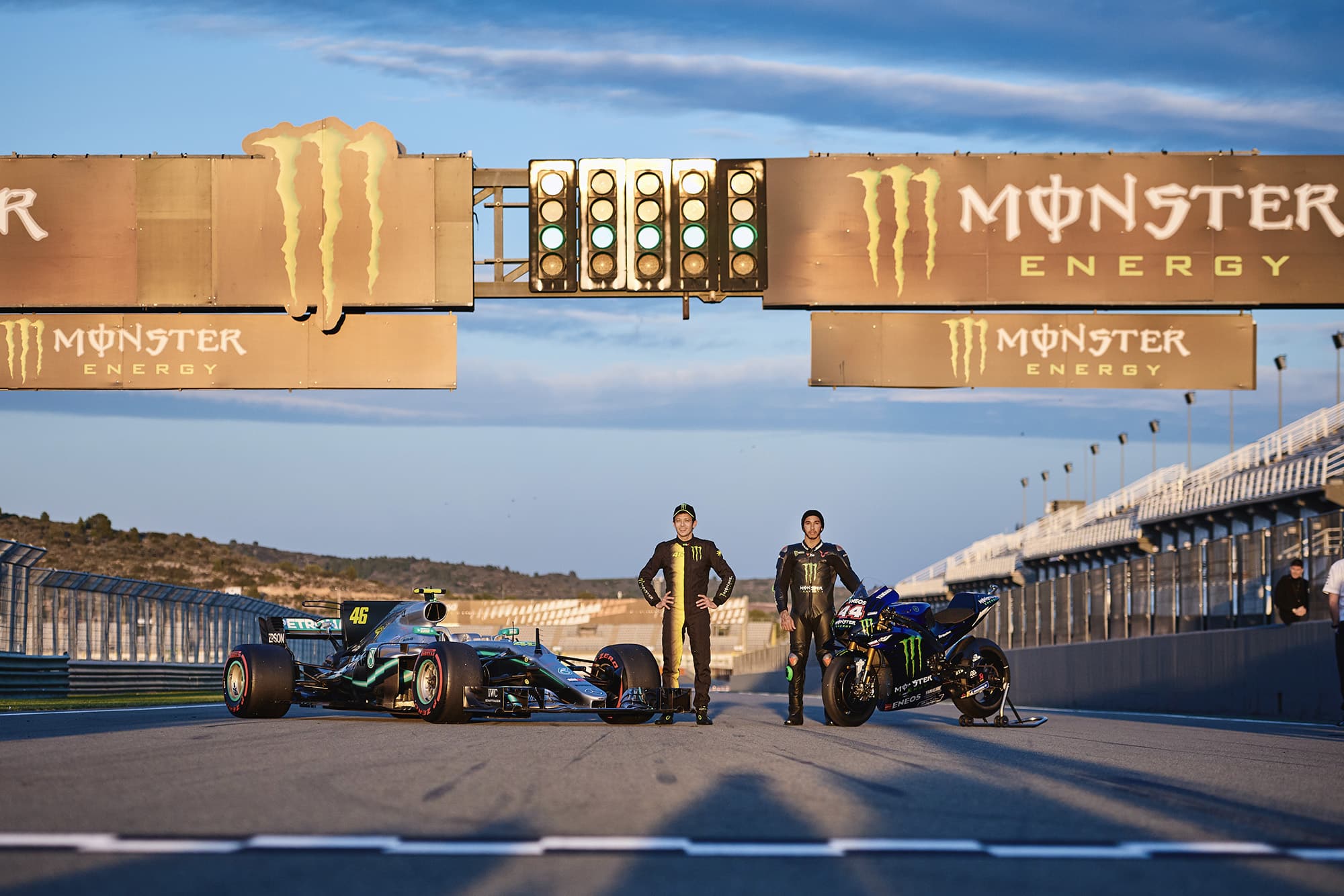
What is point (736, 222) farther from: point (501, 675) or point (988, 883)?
point (988, 883)

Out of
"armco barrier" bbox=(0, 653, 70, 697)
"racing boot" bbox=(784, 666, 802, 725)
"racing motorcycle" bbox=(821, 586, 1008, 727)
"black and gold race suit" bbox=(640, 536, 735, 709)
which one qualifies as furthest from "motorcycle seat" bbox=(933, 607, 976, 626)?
"armco barrier" bbox=(0, 653, 70, 697)

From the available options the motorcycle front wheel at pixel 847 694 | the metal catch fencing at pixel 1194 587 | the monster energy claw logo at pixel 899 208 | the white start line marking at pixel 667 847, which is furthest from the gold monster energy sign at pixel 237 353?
the white start line marking at pixel 667 847

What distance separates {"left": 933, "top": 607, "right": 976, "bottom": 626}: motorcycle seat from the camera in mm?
14328

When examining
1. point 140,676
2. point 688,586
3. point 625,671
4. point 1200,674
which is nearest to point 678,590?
point 688,586

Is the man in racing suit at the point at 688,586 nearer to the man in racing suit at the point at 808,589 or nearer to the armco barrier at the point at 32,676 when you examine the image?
the man in racing suit at the point at 808,589

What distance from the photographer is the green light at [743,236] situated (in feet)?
64.4

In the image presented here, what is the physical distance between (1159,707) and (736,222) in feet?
32.3

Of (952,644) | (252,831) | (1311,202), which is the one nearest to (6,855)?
(252,831)

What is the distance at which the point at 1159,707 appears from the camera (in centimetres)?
2381

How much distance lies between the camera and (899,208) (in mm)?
19781

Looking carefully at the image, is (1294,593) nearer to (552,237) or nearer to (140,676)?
(552,237)

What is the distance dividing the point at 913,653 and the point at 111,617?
1808cm

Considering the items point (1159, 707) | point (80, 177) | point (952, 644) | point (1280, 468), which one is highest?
point (80, 177)

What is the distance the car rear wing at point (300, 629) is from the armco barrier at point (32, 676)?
303 inches
